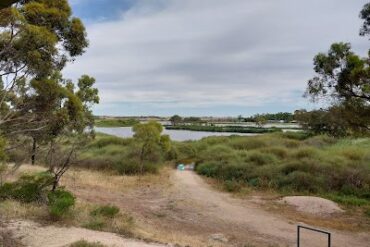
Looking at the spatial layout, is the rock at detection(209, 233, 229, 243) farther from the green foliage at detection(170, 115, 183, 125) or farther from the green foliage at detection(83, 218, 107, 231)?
the green foliage at detection(170, 115, 183, 125)

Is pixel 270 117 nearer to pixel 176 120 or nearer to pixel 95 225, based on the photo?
pixel 176 120

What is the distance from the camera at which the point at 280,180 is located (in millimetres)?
22375

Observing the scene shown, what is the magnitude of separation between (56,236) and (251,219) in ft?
26.1

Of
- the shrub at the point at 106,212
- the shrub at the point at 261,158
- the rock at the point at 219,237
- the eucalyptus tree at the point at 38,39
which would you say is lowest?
the rock at the point at 219,237

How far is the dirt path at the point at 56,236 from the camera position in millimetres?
9000

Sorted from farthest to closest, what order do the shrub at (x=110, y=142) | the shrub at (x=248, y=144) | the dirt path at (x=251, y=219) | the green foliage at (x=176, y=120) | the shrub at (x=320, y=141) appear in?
the green foliage at (x=176, y=120)
the shrub at (x=110, y=142)
the shrub at (x=320, y=141)
the shrub at (x=248, y=144)
the dirt path at (x=251, y=219)

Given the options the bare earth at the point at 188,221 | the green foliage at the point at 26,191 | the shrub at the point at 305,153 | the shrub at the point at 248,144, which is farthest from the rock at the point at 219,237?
the shrub at the point at 248,144

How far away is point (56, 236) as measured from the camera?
31.2 ft

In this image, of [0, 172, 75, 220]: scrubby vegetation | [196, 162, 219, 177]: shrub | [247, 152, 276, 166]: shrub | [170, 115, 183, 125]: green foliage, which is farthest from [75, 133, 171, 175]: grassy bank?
[170, 115, 183, 125]: green foliage

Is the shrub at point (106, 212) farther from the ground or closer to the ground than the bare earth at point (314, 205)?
farther from the ground

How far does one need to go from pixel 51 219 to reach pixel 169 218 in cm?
530

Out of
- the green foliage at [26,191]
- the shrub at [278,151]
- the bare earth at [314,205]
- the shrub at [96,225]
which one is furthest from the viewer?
the shrub at [278,151]

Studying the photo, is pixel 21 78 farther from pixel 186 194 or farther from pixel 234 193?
pixel 234 193

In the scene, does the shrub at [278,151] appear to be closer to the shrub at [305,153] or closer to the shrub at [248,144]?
the shrub at [305,153]
